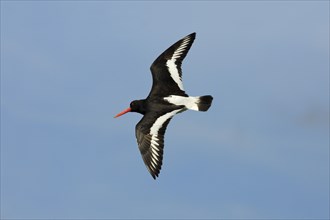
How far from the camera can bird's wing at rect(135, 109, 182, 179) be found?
20.7m

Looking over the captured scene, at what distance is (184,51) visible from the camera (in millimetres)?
23812

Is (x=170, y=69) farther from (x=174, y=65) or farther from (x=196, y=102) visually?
(x=196, y=102)

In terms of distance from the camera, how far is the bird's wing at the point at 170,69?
23141mm

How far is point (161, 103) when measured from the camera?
74.2ft

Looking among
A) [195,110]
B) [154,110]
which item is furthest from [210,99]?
[154,110]

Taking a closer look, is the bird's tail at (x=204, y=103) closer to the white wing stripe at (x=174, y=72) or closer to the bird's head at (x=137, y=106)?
the white wing stripe at (x=174, y=72)

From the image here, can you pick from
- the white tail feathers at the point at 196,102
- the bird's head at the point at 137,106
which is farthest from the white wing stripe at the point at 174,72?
the bird's head at the point at 137,106

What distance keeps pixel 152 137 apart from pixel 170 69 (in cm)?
322

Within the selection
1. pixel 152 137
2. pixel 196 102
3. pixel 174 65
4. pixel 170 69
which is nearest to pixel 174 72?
pixel 170 69

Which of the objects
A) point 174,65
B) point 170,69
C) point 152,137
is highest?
point 174,65

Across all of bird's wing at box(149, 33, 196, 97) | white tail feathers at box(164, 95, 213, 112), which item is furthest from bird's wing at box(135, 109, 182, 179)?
bird's wing at box(149, 33, 196, 97)

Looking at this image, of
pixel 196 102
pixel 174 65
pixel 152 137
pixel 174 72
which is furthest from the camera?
pixel 174 65

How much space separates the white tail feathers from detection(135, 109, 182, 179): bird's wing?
39 centimetres

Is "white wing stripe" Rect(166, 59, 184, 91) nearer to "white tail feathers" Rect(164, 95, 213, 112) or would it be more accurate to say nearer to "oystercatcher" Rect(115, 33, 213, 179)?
"oystercatcher" Rect(115, 33, 213, 179)
